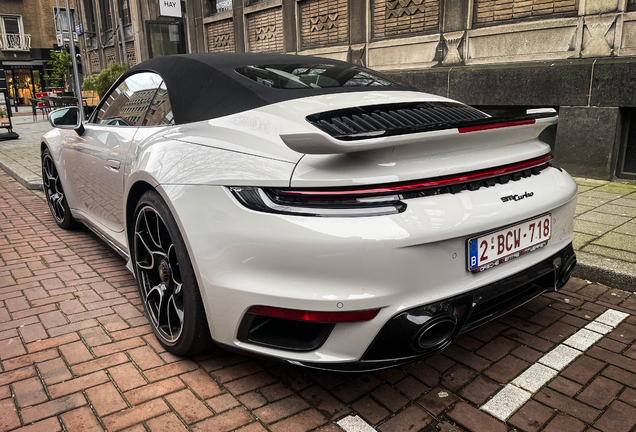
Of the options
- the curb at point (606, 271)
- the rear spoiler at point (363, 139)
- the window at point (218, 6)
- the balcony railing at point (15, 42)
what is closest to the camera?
the rear spoiler at point (363, 139)

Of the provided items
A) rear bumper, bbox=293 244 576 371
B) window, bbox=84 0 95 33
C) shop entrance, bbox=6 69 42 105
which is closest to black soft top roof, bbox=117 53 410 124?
rear bumper, bbox=293 244 576 371

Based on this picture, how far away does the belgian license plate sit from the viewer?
1.93 metres

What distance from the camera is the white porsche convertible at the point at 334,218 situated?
176 cm

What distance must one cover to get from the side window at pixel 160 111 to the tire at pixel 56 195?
2.08m

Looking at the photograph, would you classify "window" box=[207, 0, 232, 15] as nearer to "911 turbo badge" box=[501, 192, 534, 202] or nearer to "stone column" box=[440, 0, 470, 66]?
"stone column" box=[440, 0, 470, 66]

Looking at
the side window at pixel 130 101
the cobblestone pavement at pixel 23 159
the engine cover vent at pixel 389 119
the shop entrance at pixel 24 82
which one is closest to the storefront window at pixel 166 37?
the cobblestone pavement at pixel 23 159

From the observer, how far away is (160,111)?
2.76m

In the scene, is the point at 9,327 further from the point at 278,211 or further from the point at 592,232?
the point at 592,232

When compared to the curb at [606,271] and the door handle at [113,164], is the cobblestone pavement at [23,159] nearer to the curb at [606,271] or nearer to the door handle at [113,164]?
the door handle at [113,164]

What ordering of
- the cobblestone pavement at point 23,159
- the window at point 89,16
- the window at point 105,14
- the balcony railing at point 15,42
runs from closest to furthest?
1. the cobblestone pavement at point 23,159
2. the window at point 105,14
3. the window at point 89,16
4. the balcony railing at point 15,42

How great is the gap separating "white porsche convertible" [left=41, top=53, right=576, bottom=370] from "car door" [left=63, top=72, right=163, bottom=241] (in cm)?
35

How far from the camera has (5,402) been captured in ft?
6.88

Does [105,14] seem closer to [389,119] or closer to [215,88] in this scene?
[215,88]

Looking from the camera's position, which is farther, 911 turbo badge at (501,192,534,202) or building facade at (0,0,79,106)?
building facade at (0,0,79,106)
